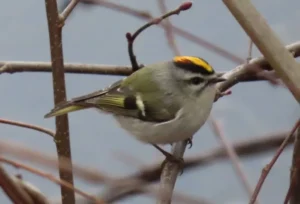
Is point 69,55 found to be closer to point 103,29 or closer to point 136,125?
point 103,29

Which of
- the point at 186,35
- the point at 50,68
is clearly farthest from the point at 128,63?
the point at 186,35

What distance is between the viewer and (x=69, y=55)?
2473 millimetres

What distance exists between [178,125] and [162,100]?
101mm

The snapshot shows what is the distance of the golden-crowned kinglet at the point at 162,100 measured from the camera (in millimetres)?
1252

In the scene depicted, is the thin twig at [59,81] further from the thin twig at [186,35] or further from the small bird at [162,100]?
the small bird at [162,100]

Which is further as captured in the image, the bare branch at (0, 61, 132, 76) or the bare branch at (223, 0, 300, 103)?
the bare branch at (0, 61, 132, 76)

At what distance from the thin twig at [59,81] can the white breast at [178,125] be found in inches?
20.6

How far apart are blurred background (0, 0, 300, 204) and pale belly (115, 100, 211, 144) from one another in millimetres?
1024

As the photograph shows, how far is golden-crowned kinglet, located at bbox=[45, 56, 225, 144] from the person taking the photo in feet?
4.11

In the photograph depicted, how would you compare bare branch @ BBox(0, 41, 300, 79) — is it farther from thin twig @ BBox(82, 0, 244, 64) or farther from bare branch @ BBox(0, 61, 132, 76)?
thin twig @ BBox(82, 0, 244, 64)

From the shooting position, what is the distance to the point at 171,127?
125 cm

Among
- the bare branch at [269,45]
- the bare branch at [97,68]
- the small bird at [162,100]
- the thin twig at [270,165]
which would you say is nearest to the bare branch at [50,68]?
the bare branch at [97,68]

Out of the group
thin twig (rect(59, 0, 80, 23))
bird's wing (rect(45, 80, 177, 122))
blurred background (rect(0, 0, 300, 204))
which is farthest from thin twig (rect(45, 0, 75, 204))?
blurred background (rect(0, 0, 300, 204))

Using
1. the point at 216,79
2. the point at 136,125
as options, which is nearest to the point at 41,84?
the point at 136,125
